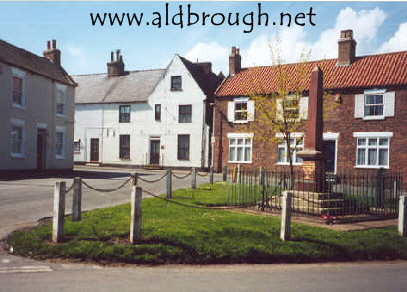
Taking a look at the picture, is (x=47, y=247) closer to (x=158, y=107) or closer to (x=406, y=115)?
(x=406, y=115)

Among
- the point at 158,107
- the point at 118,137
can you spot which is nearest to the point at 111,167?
the point at 118,137

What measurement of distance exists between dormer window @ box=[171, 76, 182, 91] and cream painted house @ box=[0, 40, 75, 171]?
8974mm

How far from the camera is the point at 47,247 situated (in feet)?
21.6

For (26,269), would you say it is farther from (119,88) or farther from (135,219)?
(119,88)

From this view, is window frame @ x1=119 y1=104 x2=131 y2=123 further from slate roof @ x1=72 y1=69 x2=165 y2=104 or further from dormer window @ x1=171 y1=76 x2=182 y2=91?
dormer window @ x1=171 y1=76 x2=182 y2=91

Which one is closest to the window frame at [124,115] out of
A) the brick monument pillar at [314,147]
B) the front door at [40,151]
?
the front door at [40,151]

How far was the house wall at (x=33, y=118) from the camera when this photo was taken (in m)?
20.2

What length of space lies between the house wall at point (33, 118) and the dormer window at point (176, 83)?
8.97 meters

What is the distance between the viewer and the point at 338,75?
81.1 ft

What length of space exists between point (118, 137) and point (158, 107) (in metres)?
5.05

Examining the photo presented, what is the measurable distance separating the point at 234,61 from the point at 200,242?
2502 centimetres

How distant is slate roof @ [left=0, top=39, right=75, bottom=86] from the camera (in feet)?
68.3

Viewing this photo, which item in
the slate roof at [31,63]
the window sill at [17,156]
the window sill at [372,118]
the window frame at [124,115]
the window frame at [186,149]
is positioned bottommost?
the window sill at [17,156]

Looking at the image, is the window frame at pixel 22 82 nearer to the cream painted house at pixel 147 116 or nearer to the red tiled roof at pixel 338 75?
the cream painted house at pixel 147 116
